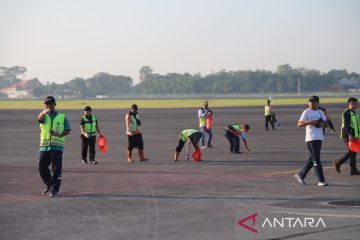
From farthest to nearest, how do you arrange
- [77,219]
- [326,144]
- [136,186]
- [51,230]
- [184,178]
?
[326,144]
[184,178]
[136,186]
[77,219]
[51,230]

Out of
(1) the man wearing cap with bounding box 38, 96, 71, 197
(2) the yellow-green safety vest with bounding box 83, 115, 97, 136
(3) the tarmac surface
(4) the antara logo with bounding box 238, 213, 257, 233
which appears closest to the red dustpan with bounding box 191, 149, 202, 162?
(3) the tarmac surface

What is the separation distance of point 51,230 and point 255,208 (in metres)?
3.32

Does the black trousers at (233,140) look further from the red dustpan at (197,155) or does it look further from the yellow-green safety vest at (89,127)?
the yellow-green safety vest at (89,127)

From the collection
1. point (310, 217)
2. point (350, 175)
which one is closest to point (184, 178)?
point (350, 175)

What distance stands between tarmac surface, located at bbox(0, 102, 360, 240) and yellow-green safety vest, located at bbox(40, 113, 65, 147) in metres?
0.97

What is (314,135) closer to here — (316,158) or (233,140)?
(316,158)

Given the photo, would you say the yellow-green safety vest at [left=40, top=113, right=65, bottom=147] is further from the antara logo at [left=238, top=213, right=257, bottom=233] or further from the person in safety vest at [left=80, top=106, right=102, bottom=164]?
the person in safety vest at [left=80, top=106, right=102, bottom=164]

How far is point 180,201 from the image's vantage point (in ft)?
40.9

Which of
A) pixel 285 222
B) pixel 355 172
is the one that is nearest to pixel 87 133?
pixel 355 172

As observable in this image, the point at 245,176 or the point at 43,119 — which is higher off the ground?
the point at 43,119

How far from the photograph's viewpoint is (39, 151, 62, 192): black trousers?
527 inches

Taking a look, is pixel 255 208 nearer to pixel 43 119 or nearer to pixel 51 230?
pixel 51 230

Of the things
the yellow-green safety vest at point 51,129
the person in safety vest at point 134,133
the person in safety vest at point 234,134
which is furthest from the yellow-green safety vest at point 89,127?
the yellow-green safety vest at point 51,129

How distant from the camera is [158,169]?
717 inches
